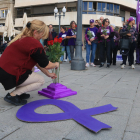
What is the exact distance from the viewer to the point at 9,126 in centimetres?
242

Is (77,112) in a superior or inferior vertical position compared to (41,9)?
inferior

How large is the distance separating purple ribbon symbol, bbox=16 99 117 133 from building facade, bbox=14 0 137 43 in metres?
Answer: 25.3

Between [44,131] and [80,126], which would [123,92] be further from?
[44,131]

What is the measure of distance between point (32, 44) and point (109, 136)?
5.48ft

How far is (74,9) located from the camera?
28484 millimetres

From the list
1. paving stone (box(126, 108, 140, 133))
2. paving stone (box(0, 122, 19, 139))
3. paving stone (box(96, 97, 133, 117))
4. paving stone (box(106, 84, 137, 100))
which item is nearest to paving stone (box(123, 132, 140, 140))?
paving stone (box(126, 108, 140, 133))

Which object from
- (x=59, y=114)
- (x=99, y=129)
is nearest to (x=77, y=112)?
(x=59, y=114)

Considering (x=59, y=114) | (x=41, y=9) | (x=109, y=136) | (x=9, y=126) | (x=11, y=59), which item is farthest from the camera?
(x=41, y=9)

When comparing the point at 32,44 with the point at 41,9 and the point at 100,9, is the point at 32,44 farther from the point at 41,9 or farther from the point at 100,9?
the point at 41,9

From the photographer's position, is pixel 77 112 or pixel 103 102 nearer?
pixel 77 112

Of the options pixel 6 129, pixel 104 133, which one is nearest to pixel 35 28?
pixel 6 129

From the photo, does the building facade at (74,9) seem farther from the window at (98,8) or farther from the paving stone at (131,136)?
the paving stone at (131,136)

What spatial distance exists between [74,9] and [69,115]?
27.4m

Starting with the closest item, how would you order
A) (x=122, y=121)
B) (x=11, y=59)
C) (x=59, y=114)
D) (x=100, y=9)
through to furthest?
(x=122, y=121)
(x=59, y=114)
(x=11, y=59)
(x=100, y=9)
